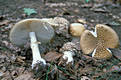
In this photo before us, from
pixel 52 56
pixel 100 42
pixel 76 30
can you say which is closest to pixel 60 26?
pixel 76 30

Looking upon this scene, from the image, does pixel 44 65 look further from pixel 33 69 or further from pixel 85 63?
pixel 85 63

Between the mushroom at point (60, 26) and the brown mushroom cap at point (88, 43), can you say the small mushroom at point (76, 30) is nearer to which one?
the mushroom at point (60, 26)

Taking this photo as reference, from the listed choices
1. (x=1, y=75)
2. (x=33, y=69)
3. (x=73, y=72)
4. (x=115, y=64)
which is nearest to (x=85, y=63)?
(x=73, y=72)

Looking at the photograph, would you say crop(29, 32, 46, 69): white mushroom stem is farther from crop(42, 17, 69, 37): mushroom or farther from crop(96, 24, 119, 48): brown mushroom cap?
crop(96, 24, 119, 48): brown mushroom cap

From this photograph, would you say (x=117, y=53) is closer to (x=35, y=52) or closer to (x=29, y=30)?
(x=35, y=52)

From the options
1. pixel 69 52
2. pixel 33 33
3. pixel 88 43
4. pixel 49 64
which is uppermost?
pixel 33 33

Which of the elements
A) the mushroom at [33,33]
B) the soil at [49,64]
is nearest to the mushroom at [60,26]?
the soil at [49,64]
